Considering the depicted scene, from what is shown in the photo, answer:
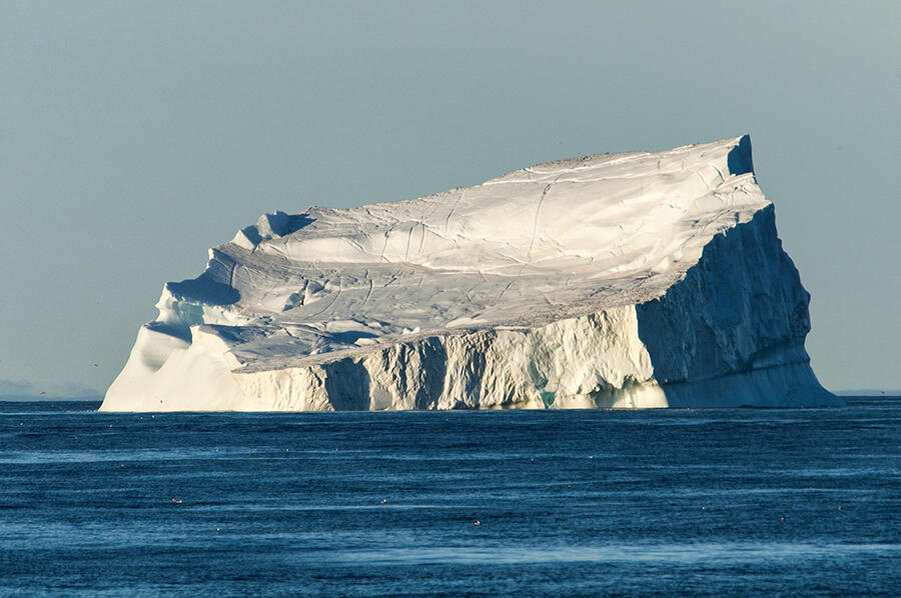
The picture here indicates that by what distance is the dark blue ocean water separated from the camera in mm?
21906

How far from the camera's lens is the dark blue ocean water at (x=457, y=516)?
2191 cm

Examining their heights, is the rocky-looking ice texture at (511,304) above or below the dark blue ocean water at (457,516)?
above

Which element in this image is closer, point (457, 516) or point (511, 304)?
point (457, 516)

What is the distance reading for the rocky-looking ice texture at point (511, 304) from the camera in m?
65.4

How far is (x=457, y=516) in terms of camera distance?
2869 cm

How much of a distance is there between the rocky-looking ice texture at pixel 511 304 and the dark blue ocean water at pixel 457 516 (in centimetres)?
1191

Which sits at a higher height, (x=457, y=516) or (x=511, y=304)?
(x=511, y=304)

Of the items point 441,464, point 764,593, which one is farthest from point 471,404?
point 764,593

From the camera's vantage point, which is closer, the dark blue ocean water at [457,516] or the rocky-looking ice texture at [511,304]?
the dark blue ocean water at [457,516]

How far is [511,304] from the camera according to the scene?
248 feet

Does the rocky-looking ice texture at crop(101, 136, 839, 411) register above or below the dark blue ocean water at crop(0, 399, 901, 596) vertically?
above

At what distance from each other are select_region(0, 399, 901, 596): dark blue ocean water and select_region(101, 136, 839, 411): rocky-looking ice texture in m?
11.9

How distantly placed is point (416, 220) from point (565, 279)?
15.7 metres

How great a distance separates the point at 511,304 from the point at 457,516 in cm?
4720
